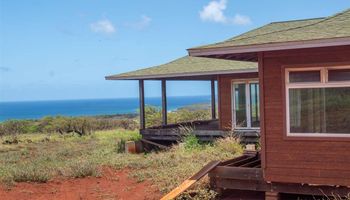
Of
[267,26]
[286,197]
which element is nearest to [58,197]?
[286,197]

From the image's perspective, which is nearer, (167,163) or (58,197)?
(58,197)

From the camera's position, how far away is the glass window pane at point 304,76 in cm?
880

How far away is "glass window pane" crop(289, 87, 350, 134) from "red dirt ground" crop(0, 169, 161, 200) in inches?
128

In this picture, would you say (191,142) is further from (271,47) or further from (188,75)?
(271,47)

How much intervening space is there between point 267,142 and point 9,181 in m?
6.42

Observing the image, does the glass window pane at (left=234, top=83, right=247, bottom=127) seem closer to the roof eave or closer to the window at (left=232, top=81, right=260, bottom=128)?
the window at (left=232, top=81, right=260, bottom=128)

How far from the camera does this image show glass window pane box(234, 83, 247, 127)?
1780 centimetres

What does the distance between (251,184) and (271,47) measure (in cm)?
273

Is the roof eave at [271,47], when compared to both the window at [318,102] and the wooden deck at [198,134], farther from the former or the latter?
the wooden deck at [198,134]

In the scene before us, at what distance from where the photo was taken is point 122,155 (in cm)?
1694

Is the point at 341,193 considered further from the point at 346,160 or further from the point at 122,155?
the point at 122,155

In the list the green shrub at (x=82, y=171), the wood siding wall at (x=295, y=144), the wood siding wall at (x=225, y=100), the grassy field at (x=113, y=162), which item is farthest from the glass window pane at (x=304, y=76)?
the wood siding wall at (x=225, y=100)

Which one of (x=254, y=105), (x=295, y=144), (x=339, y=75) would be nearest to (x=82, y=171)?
(x=295, y=144)

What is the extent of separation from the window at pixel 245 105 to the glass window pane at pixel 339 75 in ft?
29.0
